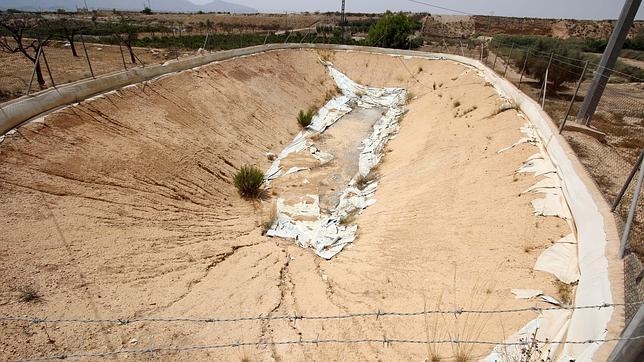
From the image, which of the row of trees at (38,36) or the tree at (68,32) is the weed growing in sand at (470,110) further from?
the tree at (68,32)

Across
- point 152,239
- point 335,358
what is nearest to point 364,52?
point 152,239

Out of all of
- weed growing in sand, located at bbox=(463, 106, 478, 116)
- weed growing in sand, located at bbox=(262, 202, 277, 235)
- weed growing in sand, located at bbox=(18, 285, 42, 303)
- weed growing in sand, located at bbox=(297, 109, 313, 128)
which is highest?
weed growing in sand, located at bbox=(18, 285, 42, 303)

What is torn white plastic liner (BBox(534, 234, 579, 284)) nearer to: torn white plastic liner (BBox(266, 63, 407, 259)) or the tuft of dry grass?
torn white plastic liner (BBox(266, 63, 407, 259))

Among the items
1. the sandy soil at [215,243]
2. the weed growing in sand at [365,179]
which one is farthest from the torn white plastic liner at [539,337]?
the weed growing in sand at [365,179]

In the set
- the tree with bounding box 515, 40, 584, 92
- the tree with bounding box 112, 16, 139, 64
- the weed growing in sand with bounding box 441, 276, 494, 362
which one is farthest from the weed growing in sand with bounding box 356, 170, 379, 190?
the tree with bounding box 112, 16, 139, 64

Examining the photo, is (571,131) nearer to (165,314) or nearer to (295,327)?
(295,327)

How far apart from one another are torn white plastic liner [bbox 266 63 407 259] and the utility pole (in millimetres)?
7143

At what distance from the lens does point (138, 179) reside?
28.5 feet

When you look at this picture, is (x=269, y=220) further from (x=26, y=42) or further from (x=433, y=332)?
(x=26, y=42)

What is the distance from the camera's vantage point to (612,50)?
1102 centimetres

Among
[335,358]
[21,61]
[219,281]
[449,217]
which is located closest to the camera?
[335,358]

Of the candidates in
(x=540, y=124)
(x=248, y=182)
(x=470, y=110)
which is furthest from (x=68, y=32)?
(x=540, y=124)

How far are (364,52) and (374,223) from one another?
70.1 feet

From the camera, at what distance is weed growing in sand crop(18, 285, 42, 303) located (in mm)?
4699
